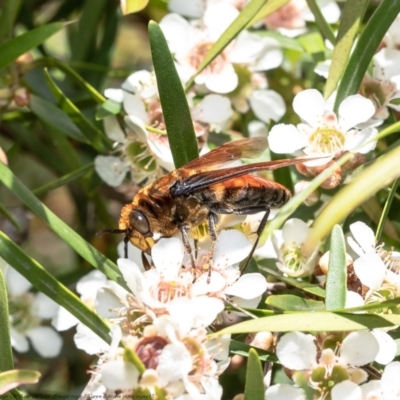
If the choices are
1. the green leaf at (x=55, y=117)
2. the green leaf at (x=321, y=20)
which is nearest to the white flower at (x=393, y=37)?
the green leaf at (x=321, y=20)

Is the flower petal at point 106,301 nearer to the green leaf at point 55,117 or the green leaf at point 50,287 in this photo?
the green leaf at point 50,287

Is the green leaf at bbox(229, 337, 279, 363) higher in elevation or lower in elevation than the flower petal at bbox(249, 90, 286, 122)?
lower

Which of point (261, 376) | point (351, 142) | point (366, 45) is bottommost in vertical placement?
point (261, 376)

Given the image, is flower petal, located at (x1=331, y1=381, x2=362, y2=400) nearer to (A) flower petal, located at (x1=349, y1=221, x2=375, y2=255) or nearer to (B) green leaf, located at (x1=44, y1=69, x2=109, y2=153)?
(A) flower petal, located at (x1=349, y1=221, x2=375, y2=255)

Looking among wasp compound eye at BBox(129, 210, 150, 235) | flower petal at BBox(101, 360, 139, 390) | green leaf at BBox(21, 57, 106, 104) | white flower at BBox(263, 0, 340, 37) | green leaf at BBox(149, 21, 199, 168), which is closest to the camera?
flower petal at BBox(101, 360, 139, 390)

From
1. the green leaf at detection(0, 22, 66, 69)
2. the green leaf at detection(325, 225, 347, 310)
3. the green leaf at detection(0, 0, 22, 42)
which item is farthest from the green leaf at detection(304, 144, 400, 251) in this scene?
the green leaf at detection(0, 0, 22, 42)

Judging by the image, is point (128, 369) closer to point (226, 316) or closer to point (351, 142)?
point (226, 316)

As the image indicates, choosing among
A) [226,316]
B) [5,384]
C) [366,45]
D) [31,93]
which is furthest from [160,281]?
[31,93]
